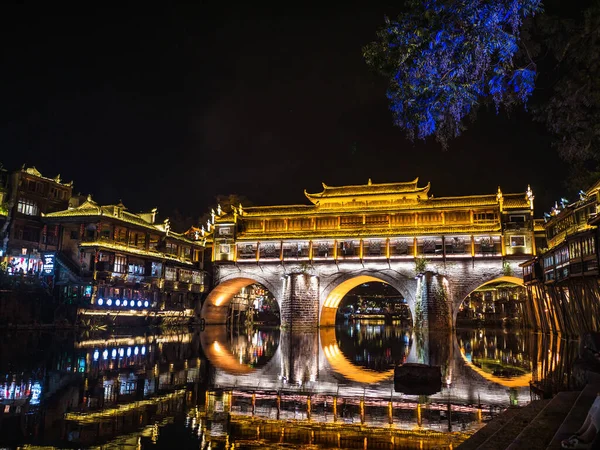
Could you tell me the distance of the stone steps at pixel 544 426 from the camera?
522 cm

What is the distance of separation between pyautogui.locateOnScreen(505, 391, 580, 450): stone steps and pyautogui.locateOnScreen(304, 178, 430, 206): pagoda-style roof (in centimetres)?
3660

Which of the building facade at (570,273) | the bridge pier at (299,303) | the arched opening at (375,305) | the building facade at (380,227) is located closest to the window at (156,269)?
the building facade at (380,227)

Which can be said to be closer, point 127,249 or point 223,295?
point 127,249

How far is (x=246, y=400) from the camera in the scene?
1064cm

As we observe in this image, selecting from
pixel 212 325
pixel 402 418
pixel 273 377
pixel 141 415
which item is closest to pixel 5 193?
pixel 212 325

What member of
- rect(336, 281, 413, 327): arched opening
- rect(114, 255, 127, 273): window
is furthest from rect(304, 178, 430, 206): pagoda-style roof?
rect(336, 281, 413, 327): arched opening

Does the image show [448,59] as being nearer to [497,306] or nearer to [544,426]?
[544,426]

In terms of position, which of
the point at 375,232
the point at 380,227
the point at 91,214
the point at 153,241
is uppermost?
the point at 380,227

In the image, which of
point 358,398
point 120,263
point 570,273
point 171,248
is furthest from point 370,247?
point 358,398

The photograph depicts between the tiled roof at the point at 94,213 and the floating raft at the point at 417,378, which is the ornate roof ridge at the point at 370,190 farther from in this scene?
the floating raft at the point at 417,378

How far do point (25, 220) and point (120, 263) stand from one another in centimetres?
782

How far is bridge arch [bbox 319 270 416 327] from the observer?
40219 mm

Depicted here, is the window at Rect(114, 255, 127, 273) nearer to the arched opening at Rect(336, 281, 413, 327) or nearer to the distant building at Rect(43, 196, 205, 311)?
the distant building at Rect(43, 196, 205, 311)

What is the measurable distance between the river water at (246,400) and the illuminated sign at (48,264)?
15314mm
